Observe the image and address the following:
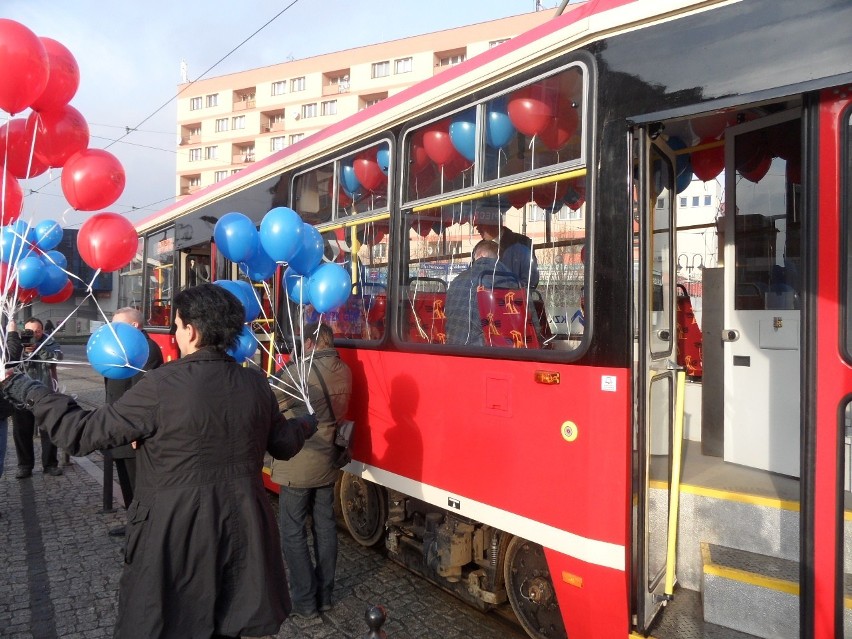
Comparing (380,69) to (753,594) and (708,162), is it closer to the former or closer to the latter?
(708,162)

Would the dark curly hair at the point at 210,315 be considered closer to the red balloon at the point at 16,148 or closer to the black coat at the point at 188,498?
the black coat at the point at 188,498

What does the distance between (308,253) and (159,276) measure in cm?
484

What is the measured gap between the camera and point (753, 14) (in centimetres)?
245

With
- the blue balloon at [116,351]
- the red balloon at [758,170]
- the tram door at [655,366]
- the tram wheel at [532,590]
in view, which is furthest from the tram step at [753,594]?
the blue balloon at [116,351]

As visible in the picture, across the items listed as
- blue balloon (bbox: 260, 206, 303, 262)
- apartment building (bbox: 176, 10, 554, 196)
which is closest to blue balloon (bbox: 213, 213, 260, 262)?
blue balloon (bbox: 260, 206, 303, 262)

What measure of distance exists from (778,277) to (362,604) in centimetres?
312

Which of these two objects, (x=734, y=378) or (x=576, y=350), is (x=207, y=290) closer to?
(x=576, y=350)

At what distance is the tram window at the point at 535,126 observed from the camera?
2945 millimetres

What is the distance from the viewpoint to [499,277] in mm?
3531

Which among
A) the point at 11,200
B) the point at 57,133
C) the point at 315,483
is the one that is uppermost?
the point at 57,133

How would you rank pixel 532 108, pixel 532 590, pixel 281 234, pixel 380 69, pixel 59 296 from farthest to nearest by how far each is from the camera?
pixel 380 69, pixel 59 296, pixel 281 234, pixel 532 590, pixel 532 108

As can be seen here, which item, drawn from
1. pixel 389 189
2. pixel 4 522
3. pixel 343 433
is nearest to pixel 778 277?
pixel 389 189

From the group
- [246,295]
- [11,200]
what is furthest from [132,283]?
[11,200]

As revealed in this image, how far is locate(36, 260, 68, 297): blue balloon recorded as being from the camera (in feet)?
15.6
